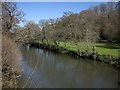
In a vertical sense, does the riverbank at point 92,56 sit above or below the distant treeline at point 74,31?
below

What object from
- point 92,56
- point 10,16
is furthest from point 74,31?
point 10,16

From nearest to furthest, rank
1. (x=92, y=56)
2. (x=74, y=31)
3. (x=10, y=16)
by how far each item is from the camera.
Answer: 1. (x=10, y=16)
2. (x=92, y=56)
3. (x=74, y=31)


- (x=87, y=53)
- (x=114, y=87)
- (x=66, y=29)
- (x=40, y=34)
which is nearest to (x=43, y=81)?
(x=114, y=87)

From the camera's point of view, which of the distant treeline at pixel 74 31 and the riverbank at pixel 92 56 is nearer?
the riverbank at pixel 92 56

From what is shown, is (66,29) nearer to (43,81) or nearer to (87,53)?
(87,53)

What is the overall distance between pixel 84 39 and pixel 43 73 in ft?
46.7

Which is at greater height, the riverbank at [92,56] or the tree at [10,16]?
the tree at [10,16]

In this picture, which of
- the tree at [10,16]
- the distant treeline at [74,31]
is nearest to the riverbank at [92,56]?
the distant treeline at [74,31]

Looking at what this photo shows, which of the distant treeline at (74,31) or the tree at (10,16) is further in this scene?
the distant treeline at (74,31)

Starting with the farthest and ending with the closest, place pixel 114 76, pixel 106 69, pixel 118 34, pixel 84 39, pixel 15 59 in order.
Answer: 1. pixel 118 34
2. pixel 84 39
3. pixel 106 69
4. pixel 114 76
5. pixel 15 59

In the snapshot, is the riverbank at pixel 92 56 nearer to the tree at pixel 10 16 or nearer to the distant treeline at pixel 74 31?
the distant treeline at pixel 74 31

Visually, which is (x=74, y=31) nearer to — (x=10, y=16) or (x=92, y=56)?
(x=92, y=56)

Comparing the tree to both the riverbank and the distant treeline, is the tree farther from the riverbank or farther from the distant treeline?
the riverbank

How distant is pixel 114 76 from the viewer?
59.6ft
